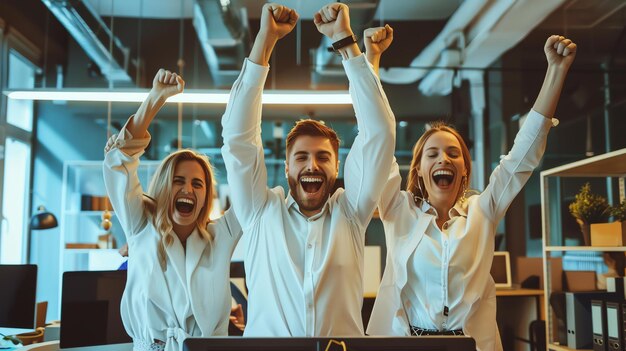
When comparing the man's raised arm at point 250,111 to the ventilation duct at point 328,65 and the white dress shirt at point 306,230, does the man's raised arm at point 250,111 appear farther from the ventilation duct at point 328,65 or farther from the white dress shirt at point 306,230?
the ventilation duct at point 328,65

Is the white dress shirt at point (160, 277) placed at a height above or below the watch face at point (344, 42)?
below

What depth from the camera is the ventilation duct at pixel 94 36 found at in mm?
5773

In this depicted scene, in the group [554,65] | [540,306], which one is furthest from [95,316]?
[540,306]

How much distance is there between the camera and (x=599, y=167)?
3.10 meters

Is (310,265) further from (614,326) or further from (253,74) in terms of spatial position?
(614,326)

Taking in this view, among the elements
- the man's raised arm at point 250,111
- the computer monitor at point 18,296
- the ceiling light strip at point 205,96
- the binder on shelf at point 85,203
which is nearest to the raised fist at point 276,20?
the man's raised arm at point 250,111

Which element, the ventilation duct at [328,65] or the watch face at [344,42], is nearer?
the watch face at [344,42]

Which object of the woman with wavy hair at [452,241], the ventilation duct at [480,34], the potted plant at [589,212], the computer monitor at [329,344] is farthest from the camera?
the ventilation duct at [480,34]

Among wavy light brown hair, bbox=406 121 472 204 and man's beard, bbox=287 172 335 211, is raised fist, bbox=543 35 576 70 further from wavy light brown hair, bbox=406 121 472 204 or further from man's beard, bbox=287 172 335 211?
man's beard, bbox=287 172 335 211

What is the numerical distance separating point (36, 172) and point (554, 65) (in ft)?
25.3

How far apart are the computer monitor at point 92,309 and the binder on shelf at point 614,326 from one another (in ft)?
6.78

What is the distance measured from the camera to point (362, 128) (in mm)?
1710

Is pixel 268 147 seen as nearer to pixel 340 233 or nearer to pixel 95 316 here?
pixel 95 316

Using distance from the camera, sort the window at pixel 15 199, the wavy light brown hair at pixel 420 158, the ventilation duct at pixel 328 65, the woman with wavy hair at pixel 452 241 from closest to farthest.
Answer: the woman with wavy hair at pixel 452 241, the wavy light brown hair at pixel 420 158, the ventilation duct at pixel 328 65, the window at pixel 15 199
